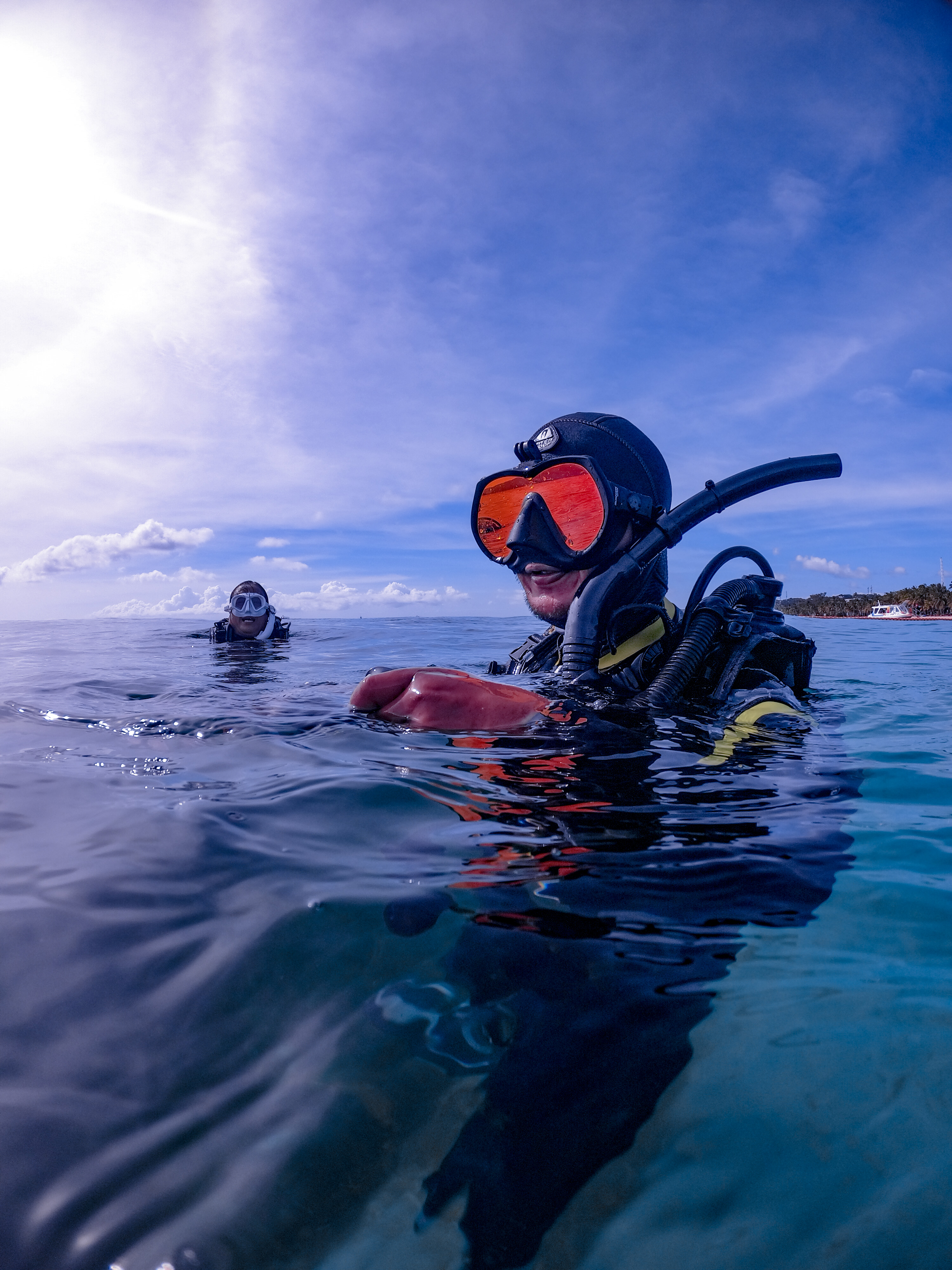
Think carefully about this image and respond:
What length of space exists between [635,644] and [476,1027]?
7.43 feet

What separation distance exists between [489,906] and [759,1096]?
56 cm

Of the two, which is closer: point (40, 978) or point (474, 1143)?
point (474, 1143)

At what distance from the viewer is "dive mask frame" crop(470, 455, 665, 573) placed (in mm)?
3363

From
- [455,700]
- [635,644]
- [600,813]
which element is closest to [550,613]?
[635,644]

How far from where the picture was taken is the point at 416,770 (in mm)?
2361

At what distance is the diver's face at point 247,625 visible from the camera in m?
10.5

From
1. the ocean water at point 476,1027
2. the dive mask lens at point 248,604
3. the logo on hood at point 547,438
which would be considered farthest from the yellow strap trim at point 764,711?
the dive mask lens at point 248,604

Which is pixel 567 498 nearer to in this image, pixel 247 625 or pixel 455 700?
pixel 455 700

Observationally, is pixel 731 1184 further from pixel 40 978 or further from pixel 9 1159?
pixel 40 978

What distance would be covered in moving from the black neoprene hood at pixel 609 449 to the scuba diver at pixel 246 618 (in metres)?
7.82

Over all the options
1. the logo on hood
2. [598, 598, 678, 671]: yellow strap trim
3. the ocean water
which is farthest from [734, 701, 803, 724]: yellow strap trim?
the logo on hood

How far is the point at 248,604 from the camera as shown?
10.5 m

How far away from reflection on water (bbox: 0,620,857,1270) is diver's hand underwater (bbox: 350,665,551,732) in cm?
20

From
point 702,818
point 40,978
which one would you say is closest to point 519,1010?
point 40,978
